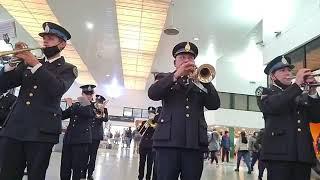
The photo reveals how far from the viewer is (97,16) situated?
1369 cm

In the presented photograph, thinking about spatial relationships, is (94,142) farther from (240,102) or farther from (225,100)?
(240,102)

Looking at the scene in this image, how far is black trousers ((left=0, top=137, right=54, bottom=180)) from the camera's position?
288 cm

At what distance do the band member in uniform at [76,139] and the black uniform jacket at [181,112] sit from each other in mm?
2833

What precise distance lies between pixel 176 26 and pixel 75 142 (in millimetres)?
9999

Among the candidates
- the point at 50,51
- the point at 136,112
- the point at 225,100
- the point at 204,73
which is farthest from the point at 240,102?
the point at 50,51

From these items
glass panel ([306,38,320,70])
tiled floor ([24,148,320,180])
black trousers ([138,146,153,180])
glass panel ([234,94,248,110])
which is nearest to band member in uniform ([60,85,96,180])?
tiled floor ([24,148,320,180])

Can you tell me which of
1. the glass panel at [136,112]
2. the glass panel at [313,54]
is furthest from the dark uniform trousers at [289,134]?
the glass panel at [136,112]

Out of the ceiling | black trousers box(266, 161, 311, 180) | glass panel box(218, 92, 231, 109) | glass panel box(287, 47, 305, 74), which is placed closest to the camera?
black trousers box(266, 161, 311, 180)

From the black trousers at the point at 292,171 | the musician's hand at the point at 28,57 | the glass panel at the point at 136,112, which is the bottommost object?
the black trousers at the point at 292,171

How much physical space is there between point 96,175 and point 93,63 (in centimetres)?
1553

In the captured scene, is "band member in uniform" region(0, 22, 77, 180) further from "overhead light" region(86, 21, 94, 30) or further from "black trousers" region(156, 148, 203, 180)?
"overhead light" region(86, 21, 94, 30)

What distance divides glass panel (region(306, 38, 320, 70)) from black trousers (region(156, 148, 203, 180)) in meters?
7.47

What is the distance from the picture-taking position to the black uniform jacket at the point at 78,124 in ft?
19.0

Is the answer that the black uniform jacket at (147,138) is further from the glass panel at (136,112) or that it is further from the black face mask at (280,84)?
the glass panel at (136,112)
